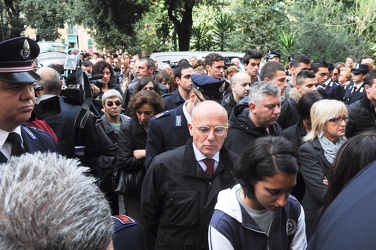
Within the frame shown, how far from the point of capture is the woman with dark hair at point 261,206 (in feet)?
7.25

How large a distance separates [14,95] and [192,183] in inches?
48.1

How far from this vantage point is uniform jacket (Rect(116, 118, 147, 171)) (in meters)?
4.12

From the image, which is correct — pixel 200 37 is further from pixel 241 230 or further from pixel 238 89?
pixel 241 230

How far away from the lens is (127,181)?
4105 mm

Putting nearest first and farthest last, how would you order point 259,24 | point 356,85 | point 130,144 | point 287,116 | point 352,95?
point 130,144 → point 287,116 → point 352,95 → point 356,85 → point 259,24

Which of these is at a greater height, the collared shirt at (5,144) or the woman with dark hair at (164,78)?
the collared shirt at (5,144)

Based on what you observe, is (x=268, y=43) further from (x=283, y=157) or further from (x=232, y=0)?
(x=283, y=157)

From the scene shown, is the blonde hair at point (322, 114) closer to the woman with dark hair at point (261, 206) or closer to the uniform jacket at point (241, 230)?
the woman with dark hair at point (261, 206)

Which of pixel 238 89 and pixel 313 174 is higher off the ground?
pixel 238 89

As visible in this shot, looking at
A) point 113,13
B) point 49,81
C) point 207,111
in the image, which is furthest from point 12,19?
point 207,111

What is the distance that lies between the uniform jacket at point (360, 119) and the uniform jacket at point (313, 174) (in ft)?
5.39

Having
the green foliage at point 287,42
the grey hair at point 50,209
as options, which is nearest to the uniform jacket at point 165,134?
the grey hair at point 50,209

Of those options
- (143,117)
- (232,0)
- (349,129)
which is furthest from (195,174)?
(232,0)

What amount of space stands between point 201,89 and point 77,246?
10.3 feet
